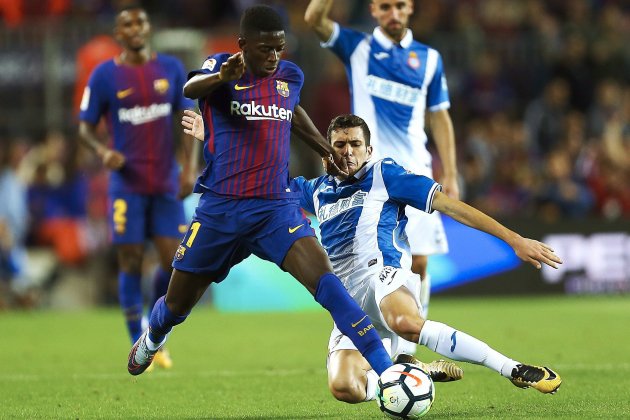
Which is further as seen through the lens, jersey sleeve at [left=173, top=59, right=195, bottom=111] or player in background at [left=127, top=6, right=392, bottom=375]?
jersey sleeve at [left=173, top=59, right=195, bottom=111]

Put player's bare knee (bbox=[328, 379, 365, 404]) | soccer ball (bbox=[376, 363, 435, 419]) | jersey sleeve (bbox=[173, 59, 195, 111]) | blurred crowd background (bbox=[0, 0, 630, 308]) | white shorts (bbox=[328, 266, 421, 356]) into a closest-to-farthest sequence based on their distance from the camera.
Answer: soccer ball (bbox=[376, 363, 435, 419]) → player's bare knee (bbox=[328, 379, 365, 404]) → white shorts (bbox=[328, 266, 421, 356]) → jersey sleeve (bbox=[173, 59, 195, 111]) → blurred crowd background (bbox=[0, 0, 630, 308])

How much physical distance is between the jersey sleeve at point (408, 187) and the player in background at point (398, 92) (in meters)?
1.87

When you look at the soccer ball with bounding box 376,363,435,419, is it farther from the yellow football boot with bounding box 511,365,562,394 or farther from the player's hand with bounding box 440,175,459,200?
the player's hand with bounding box 440,175,459,200

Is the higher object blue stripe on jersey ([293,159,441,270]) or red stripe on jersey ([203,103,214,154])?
red stripe on jersey ([203,103,214,154])

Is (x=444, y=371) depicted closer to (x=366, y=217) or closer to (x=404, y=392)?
(x=366, y=217)

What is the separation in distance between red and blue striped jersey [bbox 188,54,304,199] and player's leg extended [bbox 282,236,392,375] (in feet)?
1.32

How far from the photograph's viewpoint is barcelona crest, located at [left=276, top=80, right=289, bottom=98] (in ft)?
22.6

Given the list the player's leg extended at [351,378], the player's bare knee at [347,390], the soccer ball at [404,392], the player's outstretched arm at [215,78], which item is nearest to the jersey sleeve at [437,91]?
the player's leg extended at [351,378]

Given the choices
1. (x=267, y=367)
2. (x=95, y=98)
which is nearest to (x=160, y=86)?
(x=95, y=98)

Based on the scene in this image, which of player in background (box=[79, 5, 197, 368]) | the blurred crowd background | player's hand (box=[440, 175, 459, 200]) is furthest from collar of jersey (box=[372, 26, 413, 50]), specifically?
the blurred crowd background

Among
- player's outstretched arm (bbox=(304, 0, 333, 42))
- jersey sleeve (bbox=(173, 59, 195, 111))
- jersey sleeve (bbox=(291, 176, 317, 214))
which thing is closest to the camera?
jersey sleeve (bbox=(291, 176, 317, 214))

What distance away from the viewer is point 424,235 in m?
8.95

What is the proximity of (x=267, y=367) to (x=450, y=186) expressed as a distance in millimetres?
2028

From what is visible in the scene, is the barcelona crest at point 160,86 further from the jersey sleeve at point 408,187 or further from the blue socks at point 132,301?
the jersey sleeve at point 408,187
